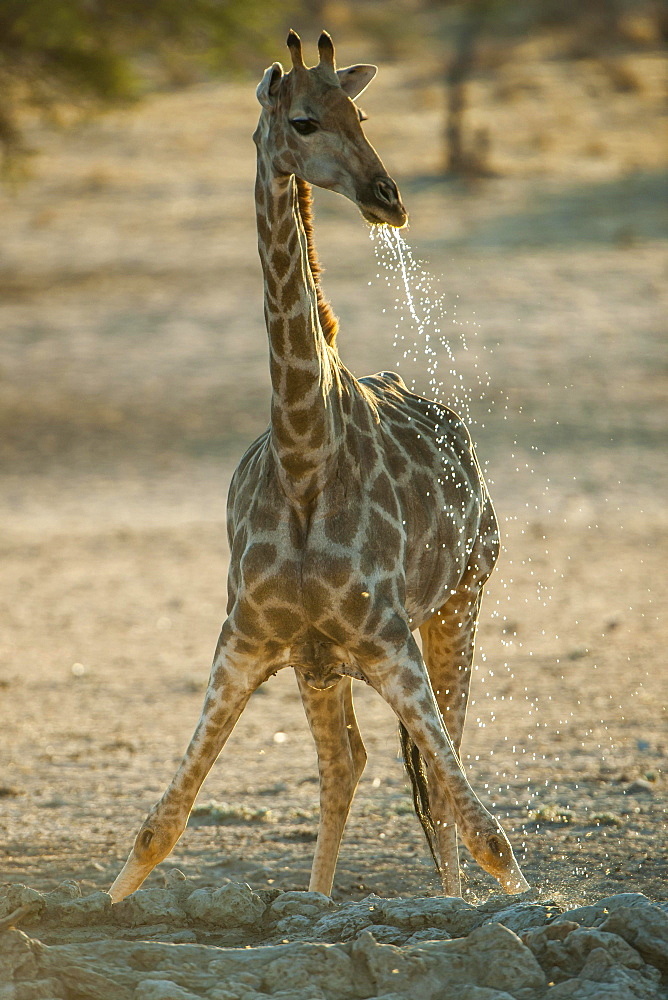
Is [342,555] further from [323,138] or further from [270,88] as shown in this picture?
[270,88]

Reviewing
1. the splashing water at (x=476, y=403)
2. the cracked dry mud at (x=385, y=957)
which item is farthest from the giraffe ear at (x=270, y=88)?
the cracked dry mud at (x=385, y=957)

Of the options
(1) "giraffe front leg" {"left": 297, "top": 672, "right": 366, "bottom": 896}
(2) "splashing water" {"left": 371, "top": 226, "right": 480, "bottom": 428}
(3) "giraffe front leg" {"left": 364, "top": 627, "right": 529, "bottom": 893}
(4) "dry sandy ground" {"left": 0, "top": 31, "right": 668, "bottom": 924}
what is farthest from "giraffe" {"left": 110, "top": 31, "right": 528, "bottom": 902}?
(2) "splashing water" {"left": 371, "top": 226, "right": 480, "bottom": 428}

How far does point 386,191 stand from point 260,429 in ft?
34.1

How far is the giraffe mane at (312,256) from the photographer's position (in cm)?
409

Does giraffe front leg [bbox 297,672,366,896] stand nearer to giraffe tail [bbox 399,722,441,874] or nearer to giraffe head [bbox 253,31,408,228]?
giraffe tail [bbox 399,722,441,874]

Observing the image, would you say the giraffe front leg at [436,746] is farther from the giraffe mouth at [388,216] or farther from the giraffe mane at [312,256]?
the giraffe mouth at [388,216]

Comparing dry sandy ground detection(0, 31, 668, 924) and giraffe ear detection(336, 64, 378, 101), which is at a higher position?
giraffe ear detection(336, 64, 378, 101)

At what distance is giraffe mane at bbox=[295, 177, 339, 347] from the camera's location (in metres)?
4.09

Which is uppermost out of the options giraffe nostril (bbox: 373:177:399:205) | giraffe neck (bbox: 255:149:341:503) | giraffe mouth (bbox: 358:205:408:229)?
giraffe nostril (bbox: 373:177:399:205)

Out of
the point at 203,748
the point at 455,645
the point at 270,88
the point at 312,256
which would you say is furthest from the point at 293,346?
the point at 455,645

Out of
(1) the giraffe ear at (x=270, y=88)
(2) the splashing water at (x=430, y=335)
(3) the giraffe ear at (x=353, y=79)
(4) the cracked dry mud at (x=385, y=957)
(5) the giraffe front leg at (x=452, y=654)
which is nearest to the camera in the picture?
(4) the cracked dry mud at (x=385, y=957)

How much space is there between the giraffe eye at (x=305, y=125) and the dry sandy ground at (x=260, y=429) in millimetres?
2689

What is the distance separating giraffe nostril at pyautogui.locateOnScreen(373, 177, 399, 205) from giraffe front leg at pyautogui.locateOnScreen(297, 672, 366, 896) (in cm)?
181

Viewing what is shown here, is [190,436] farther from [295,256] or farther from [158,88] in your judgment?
[158,88]
